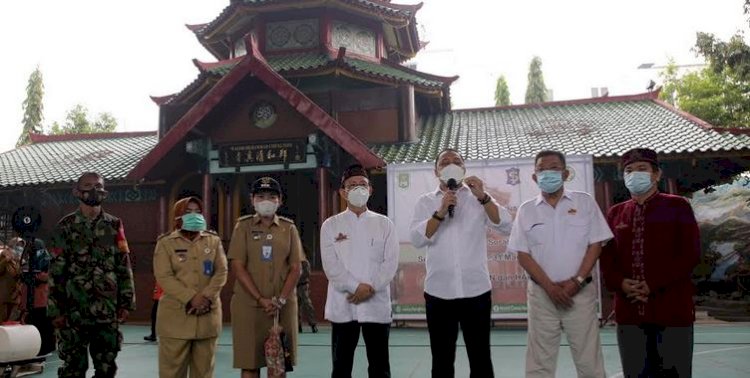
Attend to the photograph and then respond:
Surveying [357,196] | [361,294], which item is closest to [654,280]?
[361,294]

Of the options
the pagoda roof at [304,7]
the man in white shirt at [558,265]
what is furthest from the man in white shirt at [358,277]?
the pagoda roof at [304,7]

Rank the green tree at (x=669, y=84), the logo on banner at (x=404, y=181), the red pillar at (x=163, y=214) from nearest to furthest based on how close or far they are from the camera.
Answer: the logo on banner at (x=404, y=181), the red pillar at (x=163, y=214), the green tree at (x=669, y=84)

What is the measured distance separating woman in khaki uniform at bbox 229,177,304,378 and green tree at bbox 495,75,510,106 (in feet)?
131

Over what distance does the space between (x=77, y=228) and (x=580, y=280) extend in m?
3.66

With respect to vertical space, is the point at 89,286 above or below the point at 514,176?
below

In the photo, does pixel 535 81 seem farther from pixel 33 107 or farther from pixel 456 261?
pixel 456 261

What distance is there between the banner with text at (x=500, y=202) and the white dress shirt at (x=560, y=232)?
5.14m

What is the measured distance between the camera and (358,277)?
3.85 metres

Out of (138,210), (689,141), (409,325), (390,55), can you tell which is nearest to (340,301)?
(409,325)

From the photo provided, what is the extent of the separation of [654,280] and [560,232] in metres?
0.61

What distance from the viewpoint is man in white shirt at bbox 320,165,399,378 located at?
375 centimetres

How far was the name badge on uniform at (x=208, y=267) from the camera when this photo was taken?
4.27m

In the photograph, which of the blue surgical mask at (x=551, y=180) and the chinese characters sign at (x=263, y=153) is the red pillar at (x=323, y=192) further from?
the blue surgical mask at (x=551, y=180)

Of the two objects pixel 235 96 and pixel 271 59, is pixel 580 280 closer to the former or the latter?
pixel 235 96
